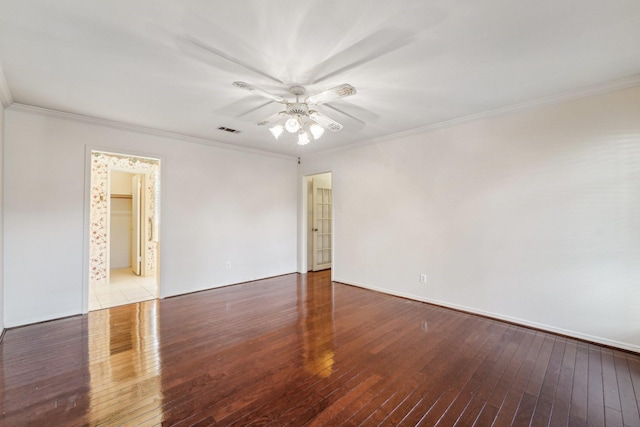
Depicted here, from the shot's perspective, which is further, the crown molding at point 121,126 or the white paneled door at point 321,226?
the white paneled door at point 321,226

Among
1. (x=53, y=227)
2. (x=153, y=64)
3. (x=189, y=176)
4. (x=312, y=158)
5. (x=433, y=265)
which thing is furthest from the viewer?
(x=312, y=158)

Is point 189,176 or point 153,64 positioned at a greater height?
point 153,64

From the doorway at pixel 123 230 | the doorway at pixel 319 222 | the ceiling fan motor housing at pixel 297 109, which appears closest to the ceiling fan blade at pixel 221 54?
the ceiling fan motor housing at pixel 297 109

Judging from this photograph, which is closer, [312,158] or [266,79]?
[266,79]

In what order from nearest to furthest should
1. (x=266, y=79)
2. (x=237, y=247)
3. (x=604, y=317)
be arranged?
1. (x=266, y=79)
2. (x=604, y=317)
3. (x=237, y=247)

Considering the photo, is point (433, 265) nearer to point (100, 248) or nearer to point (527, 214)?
point (527, 214)

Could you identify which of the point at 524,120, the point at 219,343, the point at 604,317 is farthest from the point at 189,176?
the point at 604,317

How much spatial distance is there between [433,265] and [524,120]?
2140 millimetres

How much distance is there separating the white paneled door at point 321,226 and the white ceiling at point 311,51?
10.4 feet

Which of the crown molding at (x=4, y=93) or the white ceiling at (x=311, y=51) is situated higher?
Result: the white ceiling at (x=311, y=51)

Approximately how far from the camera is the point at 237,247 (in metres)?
5.18

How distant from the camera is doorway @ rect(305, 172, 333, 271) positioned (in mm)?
6262

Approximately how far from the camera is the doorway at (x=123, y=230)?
462cm

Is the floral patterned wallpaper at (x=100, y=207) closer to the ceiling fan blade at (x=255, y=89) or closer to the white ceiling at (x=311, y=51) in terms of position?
the white ceiling at (x=311, y=51)
